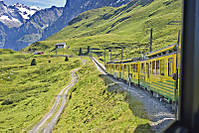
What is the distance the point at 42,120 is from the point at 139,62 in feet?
51.6

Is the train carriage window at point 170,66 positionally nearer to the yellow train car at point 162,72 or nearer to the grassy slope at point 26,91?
the yellow train car at point 162,72

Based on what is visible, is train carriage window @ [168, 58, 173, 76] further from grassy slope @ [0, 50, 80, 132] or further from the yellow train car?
grassy slope @ [0, 50, 80, 132]

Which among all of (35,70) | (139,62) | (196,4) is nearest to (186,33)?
(196,4)

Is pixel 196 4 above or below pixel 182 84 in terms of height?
above

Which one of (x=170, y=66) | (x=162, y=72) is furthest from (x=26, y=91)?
(x=170, y=66)

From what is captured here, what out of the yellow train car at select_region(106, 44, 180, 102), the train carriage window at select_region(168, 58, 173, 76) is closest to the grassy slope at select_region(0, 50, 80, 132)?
the yellow train car at select_region(106, 44, 180, 102)

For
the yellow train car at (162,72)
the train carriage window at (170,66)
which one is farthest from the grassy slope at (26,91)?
the train carriage window at (170,66)

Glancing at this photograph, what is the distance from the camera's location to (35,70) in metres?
77.1

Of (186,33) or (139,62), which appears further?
(139,62)

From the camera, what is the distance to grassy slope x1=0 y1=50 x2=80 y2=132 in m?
26.7

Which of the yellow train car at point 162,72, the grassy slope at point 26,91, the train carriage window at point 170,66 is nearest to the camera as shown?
the yellow train car at point 162,72

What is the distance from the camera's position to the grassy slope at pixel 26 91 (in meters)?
26.7

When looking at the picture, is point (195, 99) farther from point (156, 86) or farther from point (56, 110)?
point (56, 110)

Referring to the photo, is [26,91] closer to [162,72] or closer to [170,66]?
[162,72]
